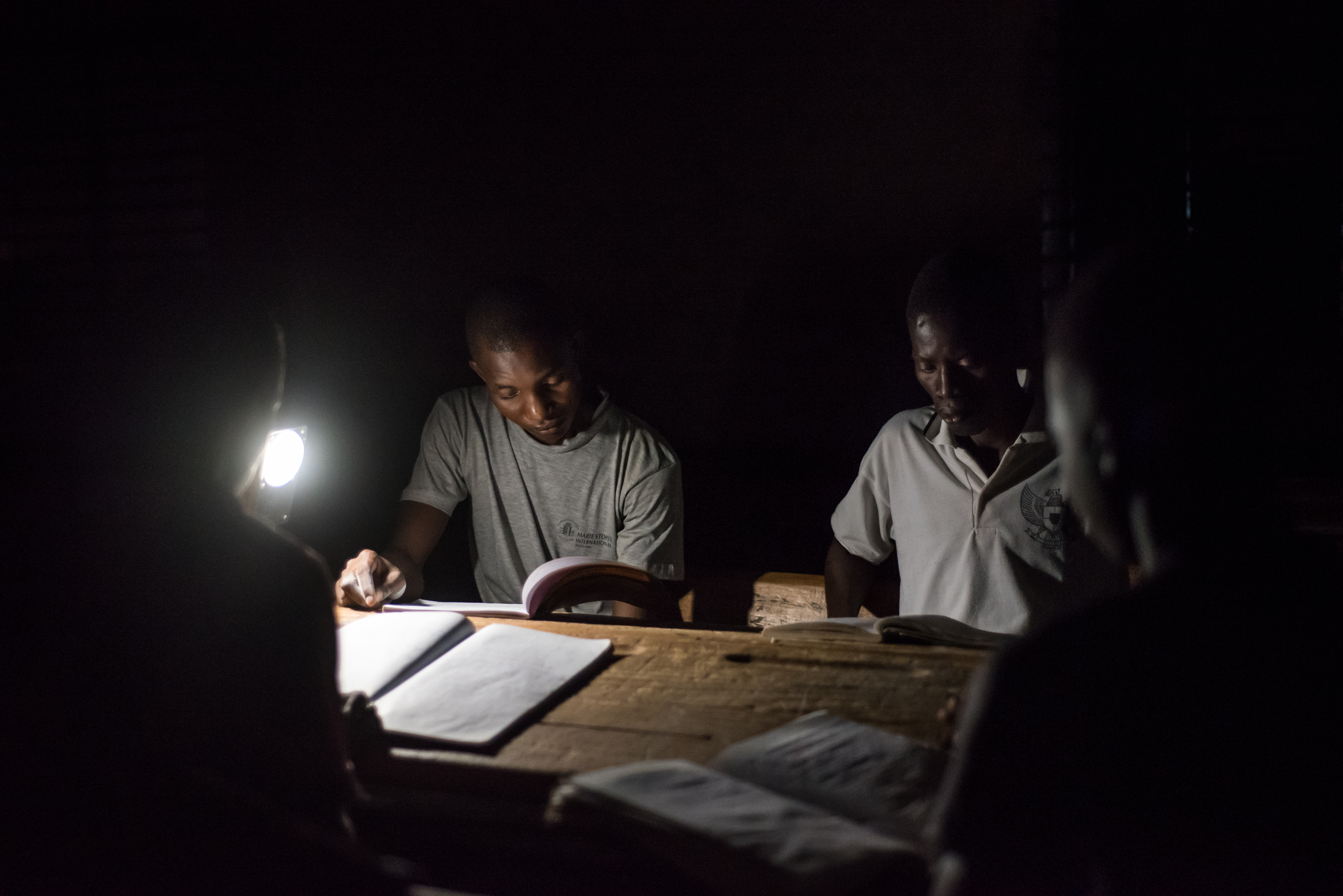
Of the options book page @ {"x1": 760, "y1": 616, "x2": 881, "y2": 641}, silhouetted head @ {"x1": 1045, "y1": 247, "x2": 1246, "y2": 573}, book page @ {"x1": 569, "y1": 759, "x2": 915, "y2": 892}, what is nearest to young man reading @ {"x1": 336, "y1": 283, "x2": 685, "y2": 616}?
book page @ {"x1": 760, "y1": 616, "x2": 881, "y2": 641}

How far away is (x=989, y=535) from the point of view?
2.38 meters

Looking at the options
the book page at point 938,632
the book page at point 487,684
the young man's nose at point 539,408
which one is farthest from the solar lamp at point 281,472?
the book page at point 938,632

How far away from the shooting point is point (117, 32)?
10.9ft

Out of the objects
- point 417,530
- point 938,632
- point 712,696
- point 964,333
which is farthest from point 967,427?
point 417,530

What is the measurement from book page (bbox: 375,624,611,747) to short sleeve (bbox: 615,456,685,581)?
3.48 ft

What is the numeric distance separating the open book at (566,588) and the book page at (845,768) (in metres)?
0.77

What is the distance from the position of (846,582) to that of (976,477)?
487mm

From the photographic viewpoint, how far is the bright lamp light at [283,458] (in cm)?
176

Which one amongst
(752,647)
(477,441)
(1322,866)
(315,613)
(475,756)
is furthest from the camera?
(477,441)

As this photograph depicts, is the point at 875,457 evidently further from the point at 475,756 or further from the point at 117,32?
the point at 117,32

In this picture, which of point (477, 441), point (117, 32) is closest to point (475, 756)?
point (477, 441)

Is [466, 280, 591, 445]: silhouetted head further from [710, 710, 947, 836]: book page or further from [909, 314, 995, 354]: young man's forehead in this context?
[710, 710, 947, 836]: book page

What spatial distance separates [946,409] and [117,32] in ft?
A: 11.1

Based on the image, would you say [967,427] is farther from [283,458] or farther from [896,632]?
[283,458]
